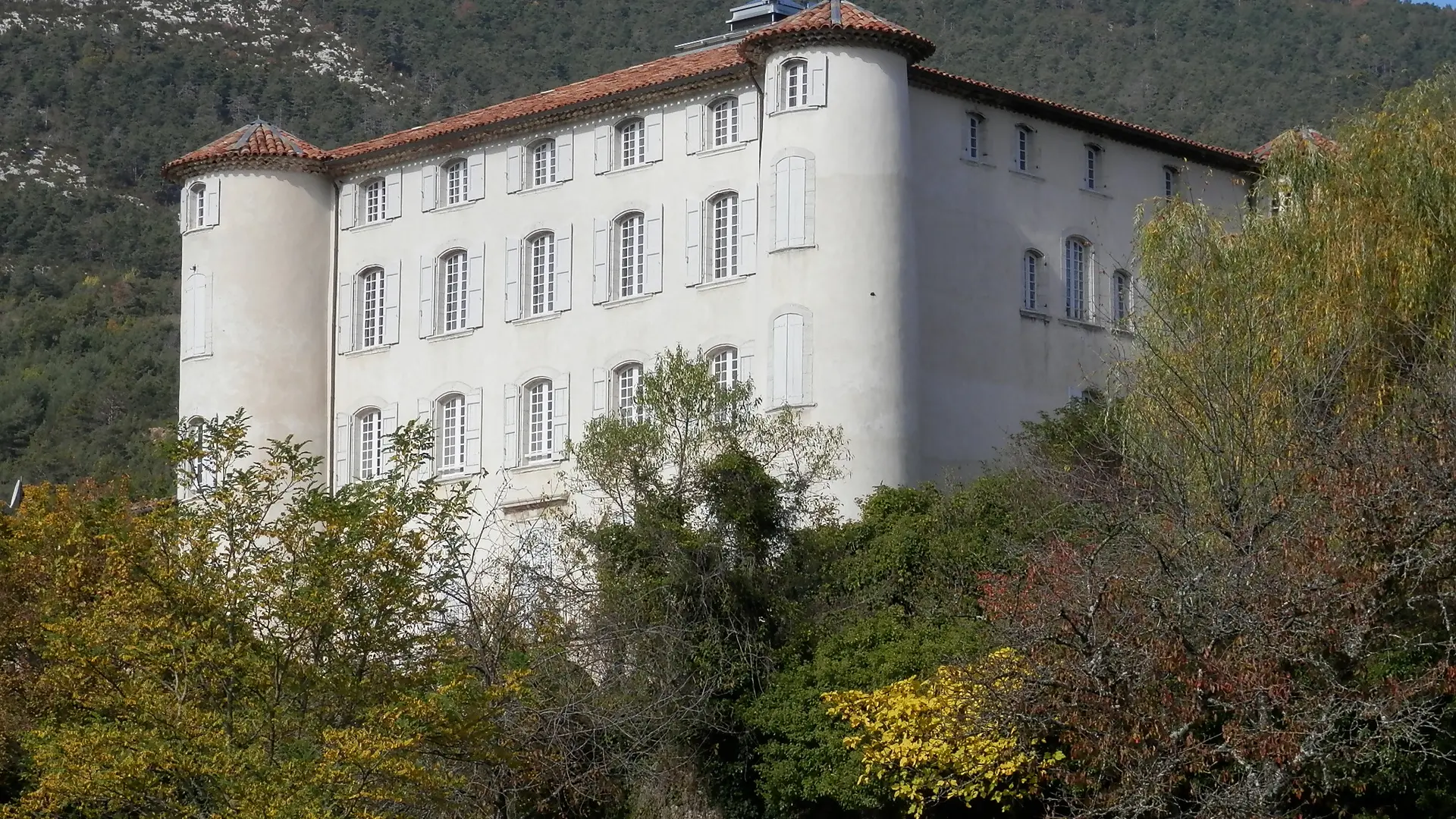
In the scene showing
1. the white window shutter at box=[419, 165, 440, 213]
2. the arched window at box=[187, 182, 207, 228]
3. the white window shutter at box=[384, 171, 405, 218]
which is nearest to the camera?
the white window shutter at box=[419, 165, 440, 213]

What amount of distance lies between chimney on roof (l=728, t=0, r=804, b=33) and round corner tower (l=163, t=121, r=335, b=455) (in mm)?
9674

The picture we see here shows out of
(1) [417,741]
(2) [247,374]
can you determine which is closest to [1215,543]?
(1) [417,741]

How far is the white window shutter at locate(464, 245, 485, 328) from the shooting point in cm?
5159

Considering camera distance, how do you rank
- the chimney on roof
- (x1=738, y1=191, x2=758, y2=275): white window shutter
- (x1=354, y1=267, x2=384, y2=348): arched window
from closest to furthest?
(x1=738, y1=191, x2=758, y2=275): white window shutter → (x1=354, y1=267, x2=384, y2=348): arched window → the chimney on roof

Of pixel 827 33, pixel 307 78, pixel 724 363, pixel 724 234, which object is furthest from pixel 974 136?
pixel 307 78

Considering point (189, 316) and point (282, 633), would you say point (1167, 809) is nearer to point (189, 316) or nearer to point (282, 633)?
point (282, 633)

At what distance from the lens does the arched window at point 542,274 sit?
166ft

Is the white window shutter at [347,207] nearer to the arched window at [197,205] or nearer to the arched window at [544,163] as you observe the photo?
the arched window at [197,205]

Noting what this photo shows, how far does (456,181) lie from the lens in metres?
52.5

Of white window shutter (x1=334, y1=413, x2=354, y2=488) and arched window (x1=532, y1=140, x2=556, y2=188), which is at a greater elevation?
arched window (x1=532, y1=140, x2=556, y2=188)

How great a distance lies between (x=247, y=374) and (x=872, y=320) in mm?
14653

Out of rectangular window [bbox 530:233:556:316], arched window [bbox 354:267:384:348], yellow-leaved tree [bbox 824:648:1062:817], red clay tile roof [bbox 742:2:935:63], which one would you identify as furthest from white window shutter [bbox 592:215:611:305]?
yellow-leaved tree [bbox 824:648:1062:817]

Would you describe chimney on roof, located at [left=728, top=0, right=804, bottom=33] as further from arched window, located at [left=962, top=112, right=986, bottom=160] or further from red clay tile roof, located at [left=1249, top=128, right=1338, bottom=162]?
red clay tile roof, located at [left=1249, top=128, right=1338, bottom=162]

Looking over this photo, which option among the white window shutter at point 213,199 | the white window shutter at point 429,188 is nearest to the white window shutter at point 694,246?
the white window shutter at point 429,188
